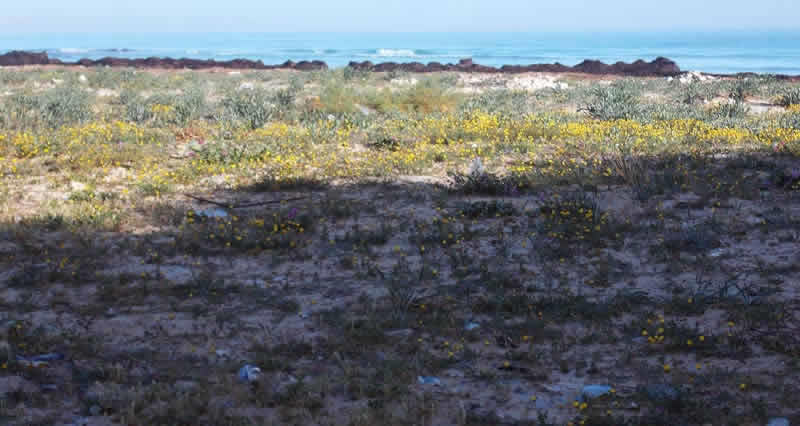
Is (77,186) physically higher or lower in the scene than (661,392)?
higher

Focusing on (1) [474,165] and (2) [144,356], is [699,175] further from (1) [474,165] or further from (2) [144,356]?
(2) [144,356]

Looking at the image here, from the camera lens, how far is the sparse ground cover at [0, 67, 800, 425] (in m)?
3.57

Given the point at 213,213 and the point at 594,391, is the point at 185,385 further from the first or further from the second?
the point at 213,213

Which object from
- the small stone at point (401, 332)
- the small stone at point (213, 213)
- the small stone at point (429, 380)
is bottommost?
the small stone at point (429, 380)

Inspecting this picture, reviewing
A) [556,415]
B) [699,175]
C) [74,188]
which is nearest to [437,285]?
[556,415]

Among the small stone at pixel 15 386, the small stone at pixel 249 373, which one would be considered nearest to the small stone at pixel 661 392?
the small stone at pixel 249 373

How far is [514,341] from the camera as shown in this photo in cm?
429

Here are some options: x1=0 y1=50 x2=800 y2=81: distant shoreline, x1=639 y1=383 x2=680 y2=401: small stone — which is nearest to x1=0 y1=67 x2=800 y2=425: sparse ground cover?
x1=639 y1=383 x2=680 y2=401: small stone

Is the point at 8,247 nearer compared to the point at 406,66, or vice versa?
the point at 8,247

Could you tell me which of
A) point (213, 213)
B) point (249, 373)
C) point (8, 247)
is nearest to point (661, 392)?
point (249, 373)

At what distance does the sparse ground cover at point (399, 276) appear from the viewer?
11.7ft

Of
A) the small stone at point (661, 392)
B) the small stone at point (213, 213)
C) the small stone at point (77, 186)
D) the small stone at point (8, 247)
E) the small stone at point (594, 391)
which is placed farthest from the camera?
the small stone at point (77, 186)

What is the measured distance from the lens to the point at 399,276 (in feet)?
17.7

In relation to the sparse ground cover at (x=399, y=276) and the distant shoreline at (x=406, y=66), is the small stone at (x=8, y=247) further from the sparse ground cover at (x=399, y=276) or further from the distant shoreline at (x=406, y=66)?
the distant shoreline at (x=406, y=66)
